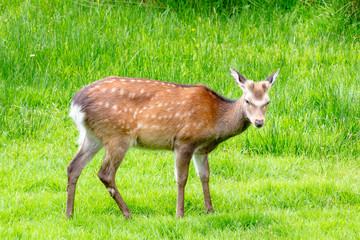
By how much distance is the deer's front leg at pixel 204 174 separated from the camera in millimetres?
6234

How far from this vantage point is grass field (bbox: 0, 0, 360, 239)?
5.76 m

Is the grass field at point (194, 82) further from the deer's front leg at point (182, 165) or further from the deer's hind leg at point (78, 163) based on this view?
the deer's front leg at point (182, 165)

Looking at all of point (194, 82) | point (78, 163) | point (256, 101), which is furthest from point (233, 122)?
point (194, 82)

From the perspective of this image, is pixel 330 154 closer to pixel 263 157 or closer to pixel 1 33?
pixel 263 157

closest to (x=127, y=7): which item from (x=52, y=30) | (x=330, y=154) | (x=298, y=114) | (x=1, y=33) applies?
(x=52, y=30)

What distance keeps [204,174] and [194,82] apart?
309 centimetres

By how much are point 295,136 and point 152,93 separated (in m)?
2.40

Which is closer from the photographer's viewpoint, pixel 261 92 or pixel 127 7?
pixel 261 92

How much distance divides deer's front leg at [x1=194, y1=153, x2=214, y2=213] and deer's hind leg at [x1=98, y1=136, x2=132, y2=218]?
83 cm

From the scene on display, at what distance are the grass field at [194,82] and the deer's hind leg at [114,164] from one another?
0.22 meters

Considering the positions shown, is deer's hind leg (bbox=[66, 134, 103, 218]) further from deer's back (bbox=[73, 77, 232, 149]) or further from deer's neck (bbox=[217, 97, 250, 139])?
deer's neck (bbox=[217, 97, 250, 139])

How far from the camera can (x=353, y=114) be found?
8086 millimetres

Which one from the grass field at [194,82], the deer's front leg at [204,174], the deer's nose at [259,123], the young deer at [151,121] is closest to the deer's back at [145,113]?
the young deer at [151,121]

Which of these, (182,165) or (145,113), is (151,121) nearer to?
(145,113)
